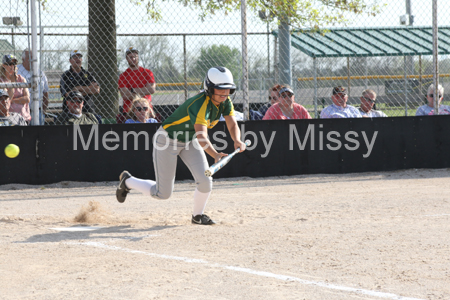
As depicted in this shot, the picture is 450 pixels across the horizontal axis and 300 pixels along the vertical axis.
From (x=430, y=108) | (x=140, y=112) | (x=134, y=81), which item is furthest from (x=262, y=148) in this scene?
(x=430, y=108)

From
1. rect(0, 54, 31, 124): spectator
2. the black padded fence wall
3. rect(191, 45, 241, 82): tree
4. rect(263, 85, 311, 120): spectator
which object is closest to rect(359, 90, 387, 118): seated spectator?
the black padded fence wall

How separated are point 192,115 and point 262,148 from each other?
4.17 metres

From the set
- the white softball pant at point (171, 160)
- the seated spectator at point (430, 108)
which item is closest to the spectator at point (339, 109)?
the seated spectator at point (430, 108)

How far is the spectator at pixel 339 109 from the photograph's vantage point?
988 centimetres

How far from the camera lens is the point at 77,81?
9461 millimetres

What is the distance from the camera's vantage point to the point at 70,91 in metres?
9.32

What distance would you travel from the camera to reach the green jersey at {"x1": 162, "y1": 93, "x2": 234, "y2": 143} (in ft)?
18.0

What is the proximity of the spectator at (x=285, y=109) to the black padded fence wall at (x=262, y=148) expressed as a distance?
7.1 inches

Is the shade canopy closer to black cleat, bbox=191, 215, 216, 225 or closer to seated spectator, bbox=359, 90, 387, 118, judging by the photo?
seated spectator, bbox=359, 90, 387, 118

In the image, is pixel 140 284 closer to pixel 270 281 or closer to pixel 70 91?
pixel 270 281

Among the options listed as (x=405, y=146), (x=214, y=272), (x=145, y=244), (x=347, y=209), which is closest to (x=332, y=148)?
(x=405, y=146)

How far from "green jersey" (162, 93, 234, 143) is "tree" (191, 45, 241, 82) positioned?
17.5ft

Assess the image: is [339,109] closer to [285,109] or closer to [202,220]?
[285,109]

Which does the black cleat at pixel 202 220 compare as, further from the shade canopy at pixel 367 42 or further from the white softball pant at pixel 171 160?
the shade canopy at pixel 367 42
